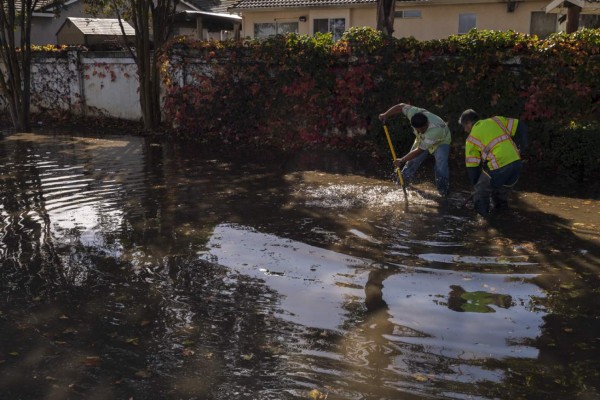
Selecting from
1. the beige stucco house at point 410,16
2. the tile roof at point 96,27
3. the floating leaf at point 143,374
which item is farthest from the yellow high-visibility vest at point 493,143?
the tile roof at point 96,27

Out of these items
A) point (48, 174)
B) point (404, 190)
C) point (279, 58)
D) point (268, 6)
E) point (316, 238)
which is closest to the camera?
point (316, 238)

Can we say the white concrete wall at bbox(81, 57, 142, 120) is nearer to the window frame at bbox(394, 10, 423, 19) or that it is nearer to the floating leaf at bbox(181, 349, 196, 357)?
the window frame at bbox(394, 10, 423, 19)

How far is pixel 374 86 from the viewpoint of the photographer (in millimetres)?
12867

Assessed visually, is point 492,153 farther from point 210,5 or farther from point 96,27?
point 210,5

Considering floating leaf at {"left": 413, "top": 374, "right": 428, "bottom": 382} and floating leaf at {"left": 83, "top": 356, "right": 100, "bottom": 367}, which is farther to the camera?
floating leaf at {"left": 83, "top": 356, "right": 100, "bottom": 367}

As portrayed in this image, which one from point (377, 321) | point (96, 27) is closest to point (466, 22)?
point (96, 27)

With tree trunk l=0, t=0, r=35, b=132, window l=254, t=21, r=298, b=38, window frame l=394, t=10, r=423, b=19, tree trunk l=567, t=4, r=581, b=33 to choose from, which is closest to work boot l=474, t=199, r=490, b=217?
tree trunk l=567, t=4, r=581, b=33

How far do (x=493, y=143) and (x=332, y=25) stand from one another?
17956mm

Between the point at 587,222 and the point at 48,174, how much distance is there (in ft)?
27.3

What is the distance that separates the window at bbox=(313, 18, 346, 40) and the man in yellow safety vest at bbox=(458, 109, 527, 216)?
56.7ft

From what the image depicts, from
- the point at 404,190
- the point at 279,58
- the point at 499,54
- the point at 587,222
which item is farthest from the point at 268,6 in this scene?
the point at 587,222

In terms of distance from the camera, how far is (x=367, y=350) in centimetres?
458

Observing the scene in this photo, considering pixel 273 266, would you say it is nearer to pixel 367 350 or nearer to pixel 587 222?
pixel 367 350

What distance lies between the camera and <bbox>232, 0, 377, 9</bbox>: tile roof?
929 inches
